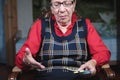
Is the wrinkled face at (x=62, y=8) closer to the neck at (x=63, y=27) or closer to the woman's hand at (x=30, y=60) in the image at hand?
the neck at (x=63, y=27)

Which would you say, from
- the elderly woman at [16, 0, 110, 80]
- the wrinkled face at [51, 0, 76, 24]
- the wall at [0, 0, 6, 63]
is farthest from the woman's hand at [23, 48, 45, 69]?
the wall at [0, 0, 6, 63]

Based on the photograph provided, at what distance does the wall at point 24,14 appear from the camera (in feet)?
13.1

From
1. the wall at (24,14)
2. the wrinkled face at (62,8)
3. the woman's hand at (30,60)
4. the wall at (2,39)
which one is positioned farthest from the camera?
the wall at (2,39)

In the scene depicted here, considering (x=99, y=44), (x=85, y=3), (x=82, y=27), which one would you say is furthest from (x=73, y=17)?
(x=85, y=3)

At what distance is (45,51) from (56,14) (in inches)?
9.2

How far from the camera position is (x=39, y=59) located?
181cm

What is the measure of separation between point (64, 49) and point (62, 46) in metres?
0.02

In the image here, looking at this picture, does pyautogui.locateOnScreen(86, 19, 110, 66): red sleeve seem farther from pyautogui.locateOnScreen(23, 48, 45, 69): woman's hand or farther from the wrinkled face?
pyautogui.locateOnScreen(23, 48, 45, 69): woman's hand

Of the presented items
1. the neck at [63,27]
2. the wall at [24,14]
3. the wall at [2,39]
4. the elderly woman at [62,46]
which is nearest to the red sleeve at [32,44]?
the elderly woman at [62,46]

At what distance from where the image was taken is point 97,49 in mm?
1788

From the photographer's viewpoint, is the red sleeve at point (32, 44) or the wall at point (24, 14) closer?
the red sleeve at point (32, 44)

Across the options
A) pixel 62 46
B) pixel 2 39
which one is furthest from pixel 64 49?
pixel 2 39

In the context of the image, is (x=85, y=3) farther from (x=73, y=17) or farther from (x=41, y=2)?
(x=73, y=17)

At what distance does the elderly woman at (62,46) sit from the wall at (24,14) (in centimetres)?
221
